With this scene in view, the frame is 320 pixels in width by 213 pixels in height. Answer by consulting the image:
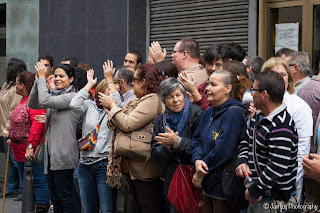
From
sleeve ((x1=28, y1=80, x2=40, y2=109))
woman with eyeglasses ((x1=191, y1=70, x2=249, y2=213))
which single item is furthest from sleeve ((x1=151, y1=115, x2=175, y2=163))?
sleeve ((x1=28, y1=80, x2=40, y2=109))

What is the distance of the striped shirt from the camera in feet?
14.2

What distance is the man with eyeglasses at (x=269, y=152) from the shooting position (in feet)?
14.2

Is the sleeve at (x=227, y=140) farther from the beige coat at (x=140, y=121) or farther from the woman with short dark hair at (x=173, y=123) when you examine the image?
the beige coat at (x=140, y=121)

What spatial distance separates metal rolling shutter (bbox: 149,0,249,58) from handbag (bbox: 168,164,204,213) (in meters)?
4.16

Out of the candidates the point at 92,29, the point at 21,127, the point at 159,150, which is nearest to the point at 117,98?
the point at 159,150

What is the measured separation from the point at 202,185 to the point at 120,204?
186 centimetres

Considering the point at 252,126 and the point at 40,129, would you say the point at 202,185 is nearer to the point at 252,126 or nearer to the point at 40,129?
the point at 252,126

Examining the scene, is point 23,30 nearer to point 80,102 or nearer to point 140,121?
point 80,102

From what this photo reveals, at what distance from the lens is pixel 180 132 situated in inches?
216

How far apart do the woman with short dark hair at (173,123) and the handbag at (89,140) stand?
110cm

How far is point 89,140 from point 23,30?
6.16 m

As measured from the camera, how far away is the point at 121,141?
586 centimetres

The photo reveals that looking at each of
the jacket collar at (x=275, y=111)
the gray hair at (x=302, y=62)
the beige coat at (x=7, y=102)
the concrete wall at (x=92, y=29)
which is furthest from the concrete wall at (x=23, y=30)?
the jacket collar at (x=275, y=111)

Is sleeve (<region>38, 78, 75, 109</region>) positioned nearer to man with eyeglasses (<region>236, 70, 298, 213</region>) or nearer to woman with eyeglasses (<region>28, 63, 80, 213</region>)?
woman with eyeglasses (<region>28, 63, 80, 213</region>)
